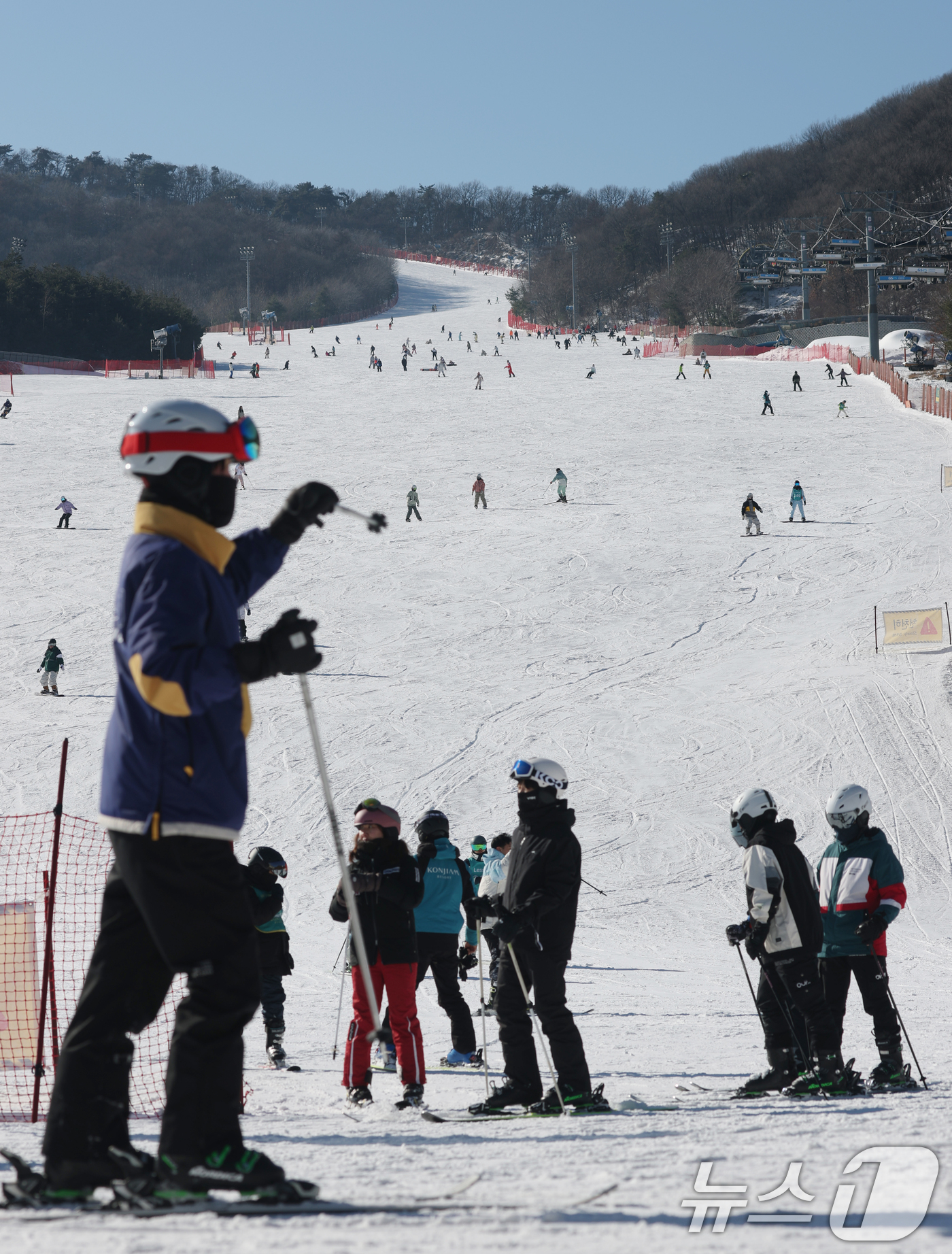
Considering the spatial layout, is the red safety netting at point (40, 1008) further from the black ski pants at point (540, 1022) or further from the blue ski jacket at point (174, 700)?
the blue ski jacket at point (174, 700)

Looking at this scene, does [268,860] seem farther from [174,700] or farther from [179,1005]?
[174,700]

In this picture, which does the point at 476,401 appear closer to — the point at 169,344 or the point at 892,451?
the point at 892,451

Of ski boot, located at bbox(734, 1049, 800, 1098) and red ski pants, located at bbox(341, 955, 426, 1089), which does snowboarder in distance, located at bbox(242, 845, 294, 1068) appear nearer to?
red ski pants, located at bbox(341, 955, 426, 1089)

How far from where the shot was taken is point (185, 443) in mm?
2949

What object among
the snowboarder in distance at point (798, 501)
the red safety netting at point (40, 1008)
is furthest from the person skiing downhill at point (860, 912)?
the snowboarder in distance at point (798, 501)

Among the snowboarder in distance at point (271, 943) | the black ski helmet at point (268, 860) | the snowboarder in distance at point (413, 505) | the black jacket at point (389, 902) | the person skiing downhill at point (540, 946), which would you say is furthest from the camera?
the snowboarder in distance at point (413, 505)

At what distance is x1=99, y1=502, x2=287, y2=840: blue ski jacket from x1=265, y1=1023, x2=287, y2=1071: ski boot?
4292mm

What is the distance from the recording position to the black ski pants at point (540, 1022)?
520 centimetres

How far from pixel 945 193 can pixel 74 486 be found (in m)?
96.8

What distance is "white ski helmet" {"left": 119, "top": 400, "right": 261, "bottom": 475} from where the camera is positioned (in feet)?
9.68

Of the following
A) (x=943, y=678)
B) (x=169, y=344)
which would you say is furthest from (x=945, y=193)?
(x=943, y=678)

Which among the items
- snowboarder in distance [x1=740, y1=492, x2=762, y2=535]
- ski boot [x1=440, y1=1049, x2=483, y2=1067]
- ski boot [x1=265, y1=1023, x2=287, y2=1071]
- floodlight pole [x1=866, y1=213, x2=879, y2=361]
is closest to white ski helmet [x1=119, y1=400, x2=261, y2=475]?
ski boot [x1=265, y1=1023, x2=287, y2=1071]

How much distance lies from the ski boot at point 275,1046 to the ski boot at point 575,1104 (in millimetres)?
1967

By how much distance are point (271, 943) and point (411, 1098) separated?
71.4 inches
